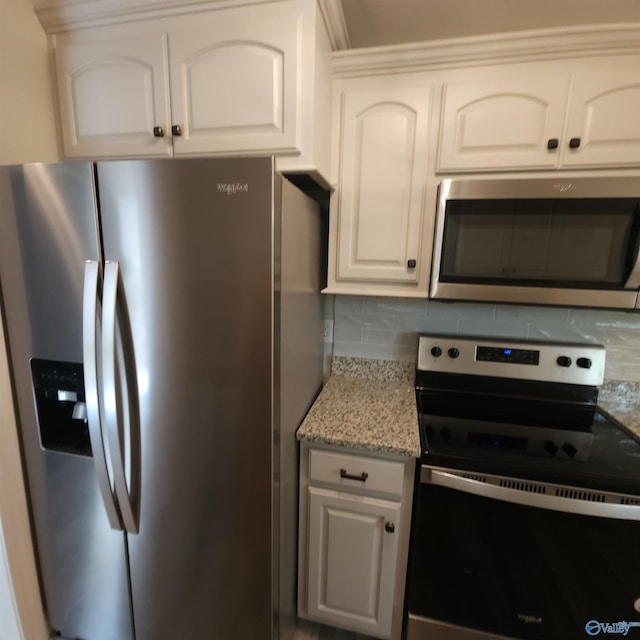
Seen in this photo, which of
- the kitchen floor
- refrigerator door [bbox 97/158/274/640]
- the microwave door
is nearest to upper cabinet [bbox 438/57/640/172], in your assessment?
the microwave door

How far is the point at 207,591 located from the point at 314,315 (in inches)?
39.1

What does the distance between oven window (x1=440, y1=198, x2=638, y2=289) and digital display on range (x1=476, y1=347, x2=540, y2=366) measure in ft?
1.32

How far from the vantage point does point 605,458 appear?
1.09 m

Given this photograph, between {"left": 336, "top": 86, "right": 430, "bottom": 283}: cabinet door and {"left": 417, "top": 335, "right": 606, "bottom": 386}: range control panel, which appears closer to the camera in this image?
{"left": 336, "top": 86, "right": 430, "bottom": 283}: cabinet door

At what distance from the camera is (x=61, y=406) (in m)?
1.08

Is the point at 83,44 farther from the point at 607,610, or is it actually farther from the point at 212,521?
the point at 607,610

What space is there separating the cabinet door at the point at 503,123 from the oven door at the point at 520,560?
1.08m

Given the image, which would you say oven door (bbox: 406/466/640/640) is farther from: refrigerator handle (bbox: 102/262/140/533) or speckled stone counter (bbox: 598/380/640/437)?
refrigerator handle (bbox: 102/262/140/533)

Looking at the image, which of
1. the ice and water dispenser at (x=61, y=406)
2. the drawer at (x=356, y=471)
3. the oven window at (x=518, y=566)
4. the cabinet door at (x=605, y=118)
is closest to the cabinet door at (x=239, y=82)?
the ice and water dispenser at (x=61, y=406)

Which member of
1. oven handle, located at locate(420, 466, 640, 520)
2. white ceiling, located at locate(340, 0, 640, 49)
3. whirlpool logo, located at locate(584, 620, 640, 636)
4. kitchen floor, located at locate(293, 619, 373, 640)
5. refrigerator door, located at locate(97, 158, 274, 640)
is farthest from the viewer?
kitchen floor, located at locate(293, 619, 373, 640)

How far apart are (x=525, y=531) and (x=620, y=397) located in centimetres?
88

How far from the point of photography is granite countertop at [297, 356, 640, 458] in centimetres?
114

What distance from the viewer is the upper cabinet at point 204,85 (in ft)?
3.43

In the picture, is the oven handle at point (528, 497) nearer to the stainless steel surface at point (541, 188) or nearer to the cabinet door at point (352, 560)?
the cabinet door at point (352, 560)
